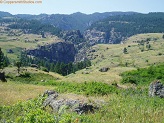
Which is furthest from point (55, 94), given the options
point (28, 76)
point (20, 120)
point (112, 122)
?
point (28, 76)

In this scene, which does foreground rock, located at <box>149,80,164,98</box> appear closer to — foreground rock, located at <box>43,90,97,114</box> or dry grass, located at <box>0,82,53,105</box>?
foreground rock, located at <box>43,90,97,114</box>

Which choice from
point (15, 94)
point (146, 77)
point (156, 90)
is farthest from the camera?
point (146, 77)

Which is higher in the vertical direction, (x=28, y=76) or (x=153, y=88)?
(x=153, y=88)

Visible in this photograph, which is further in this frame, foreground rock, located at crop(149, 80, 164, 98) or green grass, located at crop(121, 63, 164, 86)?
green grass, located at crop(121, 63, 164, 86)

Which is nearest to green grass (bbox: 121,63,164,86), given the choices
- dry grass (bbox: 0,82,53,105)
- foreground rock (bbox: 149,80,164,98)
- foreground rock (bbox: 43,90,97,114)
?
foreground rock (bbox: 149,80,164,98)

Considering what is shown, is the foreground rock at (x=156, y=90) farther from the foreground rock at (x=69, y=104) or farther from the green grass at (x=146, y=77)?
the green grass at (x=146, y=77)

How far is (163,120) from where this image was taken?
13.7m

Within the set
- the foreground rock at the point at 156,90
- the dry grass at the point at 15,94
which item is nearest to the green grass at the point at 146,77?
the foreground rock at the point at 156,90

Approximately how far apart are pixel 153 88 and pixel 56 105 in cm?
1525

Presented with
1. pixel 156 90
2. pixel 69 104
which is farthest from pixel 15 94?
pixel 156 90

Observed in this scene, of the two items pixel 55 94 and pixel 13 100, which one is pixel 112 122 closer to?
pixel 55 94

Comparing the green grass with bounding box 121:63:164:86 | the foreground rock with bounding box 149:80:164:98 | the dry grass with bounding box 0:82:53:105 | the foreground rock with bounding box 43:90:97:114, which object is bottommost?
the green grass with bounding box 121:63:164:86

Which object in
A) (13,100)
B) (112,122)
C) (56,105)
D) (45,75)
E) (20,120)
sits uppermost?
(20,120)

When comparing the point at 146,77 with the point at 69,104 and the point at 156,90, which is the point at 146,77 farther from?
the point at 69,104
